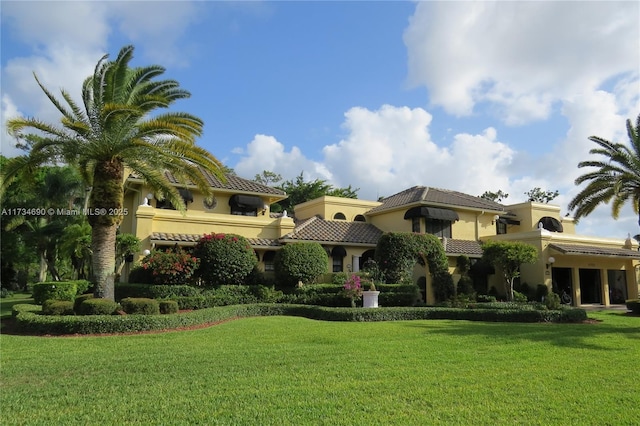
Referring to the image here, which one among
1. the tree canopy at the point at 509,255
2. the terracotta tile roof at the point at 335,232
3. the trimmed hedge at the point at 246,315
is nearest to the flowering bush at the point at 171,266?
the trimmed hedge at the point at 246,315

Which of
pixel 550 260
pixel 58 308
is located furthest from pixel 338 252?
pixel 58 308

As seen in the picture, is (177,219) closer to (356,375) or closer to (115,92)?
Result: (115,92)

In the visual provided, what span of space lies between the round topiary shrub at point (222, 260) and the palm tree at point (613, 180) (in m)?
17.7

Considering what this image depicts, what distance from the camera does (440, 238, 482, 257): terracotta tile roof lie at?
32.1m

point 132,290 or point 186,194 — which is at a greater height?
point 186,194

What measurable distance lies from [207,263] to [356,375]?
15533 millimetres

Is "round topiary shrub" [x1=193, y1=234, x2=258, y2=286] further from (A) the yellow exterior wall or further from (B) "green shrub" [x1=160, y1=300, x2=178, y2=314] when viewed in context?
(A) the yellow exterior wall

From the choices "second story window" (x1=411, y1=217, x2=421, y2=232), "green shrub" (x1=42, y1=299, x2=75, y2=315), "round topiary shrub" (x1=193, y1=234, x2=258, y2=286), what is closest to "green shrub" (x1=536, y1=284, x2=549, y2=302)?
"second story window" (x1=411, y1=217, x2=421, y2=232)

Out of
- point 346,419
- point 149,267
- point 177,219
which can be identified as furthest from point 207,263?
point 346,419

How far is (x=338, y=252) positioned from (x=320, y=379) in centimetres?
2167

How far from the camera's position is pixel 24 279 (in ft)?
187

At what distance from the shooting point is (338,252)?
3000 centimetres

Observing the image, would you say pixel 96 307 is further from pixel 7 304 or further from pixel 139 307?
pixel 7 304

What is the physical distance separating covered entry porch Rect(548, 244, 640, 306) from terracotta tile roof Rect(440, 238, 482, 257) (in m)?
4.68
